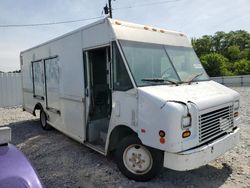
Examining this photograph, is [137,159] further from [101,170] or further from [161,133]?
[101,170]

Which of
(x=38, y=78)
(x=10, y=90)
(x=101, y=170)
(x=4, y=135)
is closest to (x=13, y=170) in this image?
(x=4, y=135)

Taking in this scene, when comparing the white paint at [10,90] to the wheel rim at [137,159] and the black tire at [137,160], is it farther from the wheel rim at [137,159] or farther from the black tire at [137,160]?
the wheel rim at [137,159]

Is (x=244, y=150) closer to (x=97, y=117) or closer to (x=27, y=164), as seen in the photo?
(x=97, y=117)

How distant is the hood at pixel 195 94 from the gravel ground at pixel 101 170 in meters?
1.30

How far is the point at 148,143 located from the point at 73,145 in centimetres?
297

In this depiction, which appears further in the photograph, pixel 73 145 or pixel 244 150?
pixel 73 145

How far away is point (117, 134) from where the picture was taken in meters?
4.20

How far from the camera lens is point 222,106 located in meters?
3.78

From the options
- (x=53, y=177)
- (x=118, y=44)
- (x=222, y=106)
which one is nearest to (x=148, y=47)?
(x=118, y=44)

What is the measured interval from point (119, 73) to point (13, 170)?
2440 mm

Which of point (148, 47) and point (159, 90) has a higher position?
point (148, 47)

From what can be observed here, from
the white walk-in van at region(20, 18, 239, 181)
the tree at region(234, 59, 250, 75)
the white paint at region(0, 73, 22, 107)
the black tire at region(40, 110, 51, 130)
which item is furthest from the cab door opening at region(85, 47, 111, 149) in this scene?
the tree at region(234, 59, 250, 75)

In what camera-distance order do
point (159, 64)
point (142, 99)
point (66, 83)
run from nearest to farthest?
point (142, 99) → point (159, 64) → point (66, 83)

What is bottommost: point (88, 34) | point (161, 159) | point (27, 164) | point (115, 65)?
point (161, 159)
